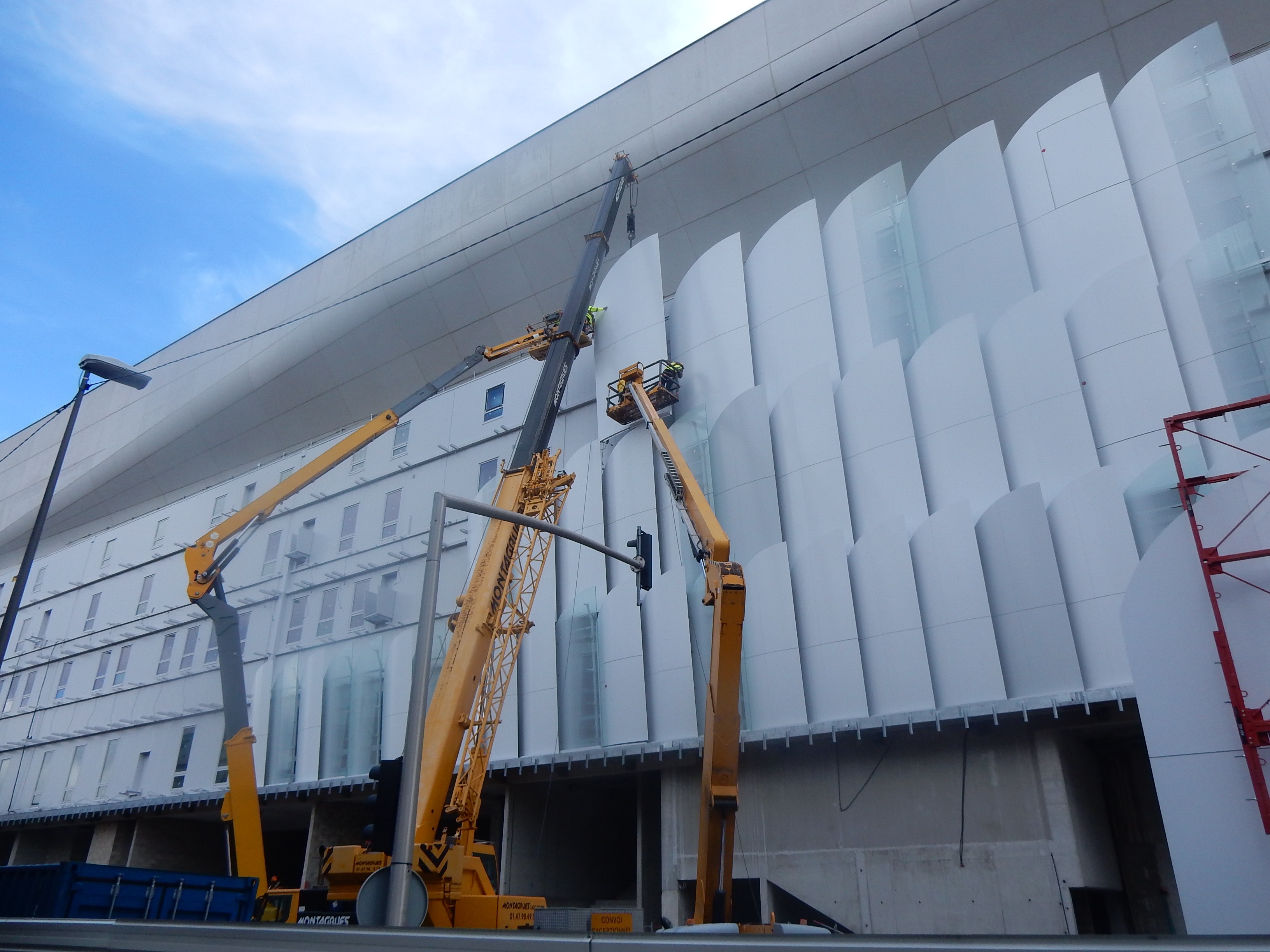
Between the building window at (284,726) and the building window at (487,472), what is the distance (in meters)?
10.7

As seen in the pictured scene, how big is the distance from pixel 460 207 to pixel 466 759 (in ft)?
103

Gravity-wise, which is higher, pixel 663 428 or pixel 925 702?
pixel 663 428

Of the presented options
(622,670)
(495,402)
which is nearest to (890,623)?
(622,670)

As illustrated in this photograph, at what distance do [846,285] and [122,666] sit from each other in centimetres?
3990

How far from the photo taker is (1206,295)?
21438 mm

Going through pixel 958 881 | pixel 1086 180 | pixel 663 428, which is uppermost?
pixel 1086 180

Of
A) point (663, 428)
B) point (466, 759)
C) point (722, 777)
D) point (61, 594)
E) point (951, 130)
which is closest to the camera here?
point (722, 777)

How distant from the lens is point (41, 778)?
150 feet

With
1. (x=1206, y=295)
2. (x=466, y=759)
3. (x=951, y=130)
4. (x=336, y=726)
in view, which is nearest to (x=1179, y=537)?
(x=1206, y=295)

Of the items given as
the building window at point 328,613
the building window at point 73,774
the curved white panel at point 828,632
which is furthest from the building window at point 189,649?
the curved white panel at point 828,632

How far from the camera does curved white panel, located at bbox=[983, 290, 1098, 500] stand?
2202 cm

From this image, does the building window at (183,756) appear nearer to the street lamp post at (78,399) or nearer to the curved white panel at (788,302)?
the street lamp post at (78,399)

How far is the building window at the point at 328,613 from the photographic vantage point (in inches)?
1444

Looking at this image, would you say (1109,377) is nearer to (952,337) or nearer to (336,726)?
(952,337)
